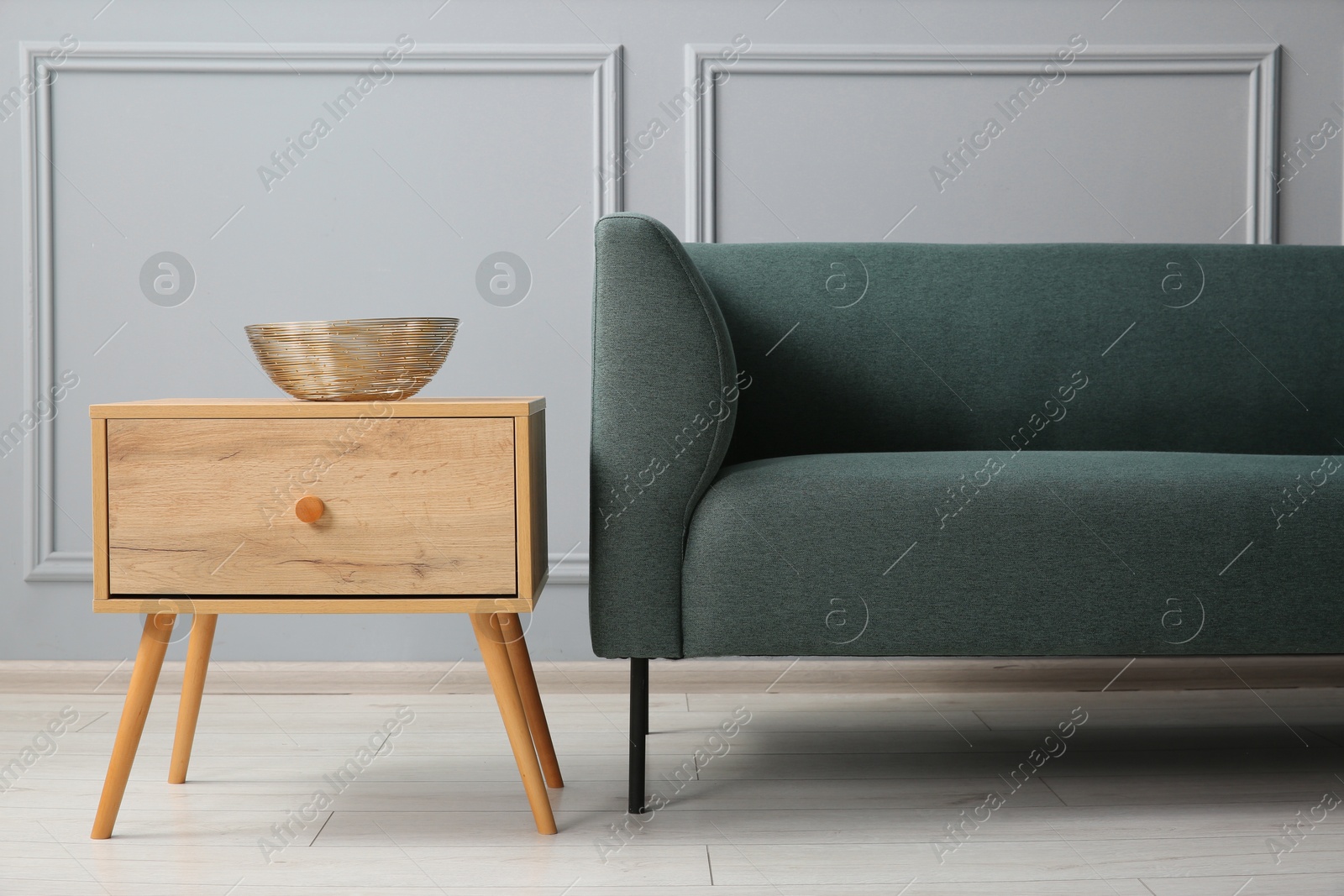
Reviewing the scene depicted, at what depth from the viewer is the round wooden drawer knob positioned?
1091 mm

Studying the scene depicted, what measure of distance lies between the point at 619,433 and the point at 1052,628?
54 centimetres

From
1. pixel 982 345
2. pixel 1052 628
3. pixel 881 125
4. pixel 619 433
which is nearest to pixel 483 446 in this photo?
pixel 619 433

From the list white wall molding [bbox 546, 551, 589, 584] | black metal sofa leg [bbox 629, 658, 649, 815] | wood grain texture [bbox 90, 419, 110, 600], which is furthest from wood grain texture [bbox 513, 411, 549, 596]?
white wall molding [bbox 546, 551, 589, 584]

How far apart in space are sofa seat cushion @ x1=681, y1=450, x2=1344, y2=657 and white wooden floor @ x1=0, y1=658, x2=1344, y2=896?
22cm

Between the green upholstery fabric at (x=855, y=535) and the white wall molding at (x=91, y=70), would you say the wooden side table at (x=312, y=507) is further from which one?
the white wall molding at (x=91, y=70)

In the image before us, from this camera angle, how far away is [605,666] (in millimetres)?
1899

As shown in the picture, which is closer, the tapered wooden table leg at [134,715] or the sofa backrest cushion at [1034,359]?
the tapered wooden table leg at [134,715]

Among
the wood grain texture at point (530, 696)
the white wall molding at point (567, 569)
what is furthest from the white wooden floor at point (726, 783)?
the white wall molding at point (567, 569)

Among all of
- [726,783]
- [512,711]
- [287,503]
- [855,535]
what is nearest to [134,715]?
[287,503]

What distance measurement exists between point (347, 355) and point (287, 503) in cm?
18

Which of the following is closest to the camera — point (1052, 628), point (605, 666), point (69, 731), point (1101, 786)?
point (1052, 628)

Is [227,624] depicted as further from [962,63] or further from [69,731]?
[962,63]

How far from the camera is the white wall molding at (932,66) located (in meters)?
1.94

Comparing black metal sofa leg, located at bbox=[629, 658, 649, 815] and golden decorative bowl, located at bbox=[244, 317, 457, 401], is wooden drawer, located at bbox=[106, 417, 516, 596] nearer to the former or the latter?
golden decorative bowl, located at bbox=[244, 317, 457, 401]
